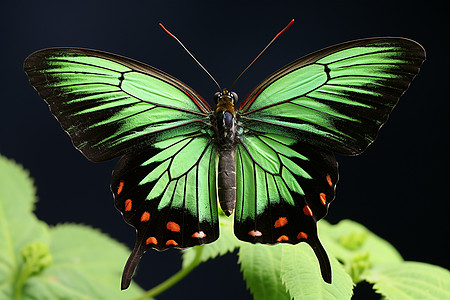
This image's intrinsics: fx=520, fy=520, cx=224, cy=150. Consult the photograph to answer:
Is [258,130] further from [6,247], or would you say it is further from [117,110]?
[6,247]

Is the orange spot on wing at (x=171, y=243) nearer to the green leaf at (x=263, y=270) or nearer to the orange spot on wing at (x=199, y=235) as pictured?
the orange spot on wing at (x=199, y=235)

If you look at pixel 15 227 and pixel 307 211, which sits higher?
pixel 307 211

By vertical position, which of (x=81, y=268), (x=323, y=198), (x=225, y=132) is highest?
(x=225, y=132)

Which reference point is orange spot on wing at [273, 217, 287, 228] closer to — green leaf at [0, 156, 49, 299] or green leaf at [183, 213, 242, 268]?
green leaf at [183, 213, 242, 268]

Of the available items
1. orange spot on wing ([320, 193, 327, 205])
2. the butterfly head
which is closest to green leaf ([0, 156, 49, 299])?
the butterfly head

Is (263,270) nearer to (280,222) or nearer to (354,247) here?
(280,222)

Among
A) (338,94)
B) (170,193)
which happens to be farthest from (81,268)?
(338,94)
